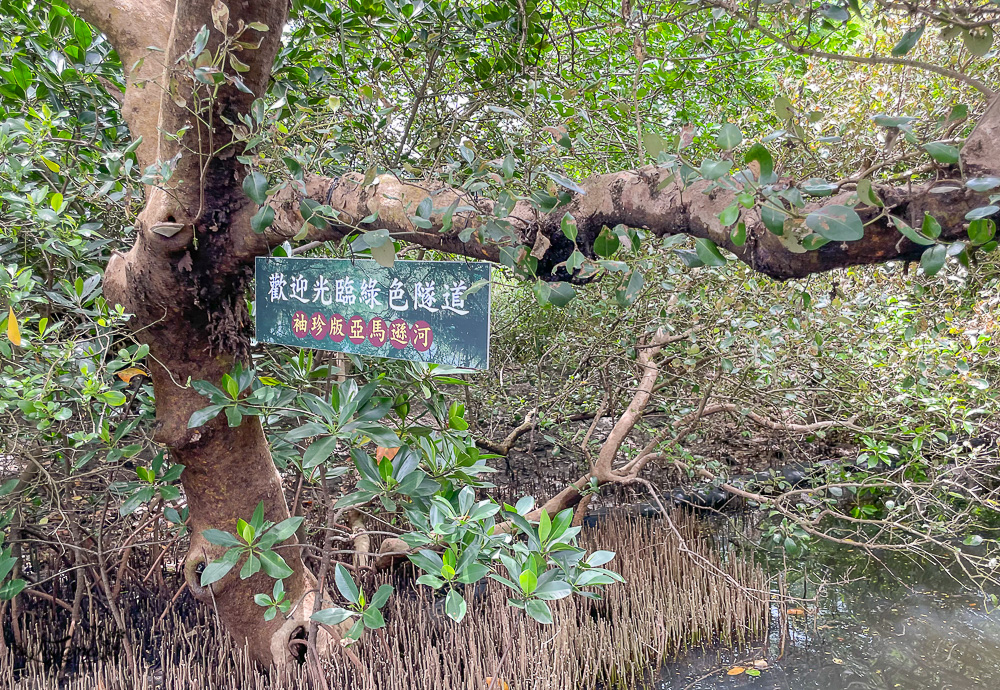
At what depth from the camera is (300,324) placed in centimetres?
125

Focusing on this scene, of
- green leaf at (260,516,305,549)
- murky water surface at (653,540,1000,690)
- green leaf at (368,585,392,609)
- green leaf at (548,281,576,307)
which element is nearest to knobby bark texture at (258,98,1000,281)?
green leaf at (548,281,576,307)

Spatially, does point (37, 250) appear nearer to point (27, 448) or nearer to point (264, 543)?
point (27, 448)

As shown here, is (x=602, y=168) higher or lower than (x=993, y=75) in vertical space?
lower

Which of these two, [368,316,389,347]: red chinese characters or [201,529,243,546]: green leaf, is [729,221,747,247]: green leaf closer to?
[368,316,389,347]: red chinese characters

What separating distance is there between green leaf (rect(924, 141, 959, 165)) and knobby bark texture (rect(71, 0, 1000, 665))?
69 mm

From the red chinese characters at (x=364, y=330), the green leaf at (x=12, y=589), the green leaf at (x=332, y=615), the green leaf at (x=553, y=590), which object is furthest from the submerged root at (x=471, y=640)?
the red chinese characters at (x=364, y=330)

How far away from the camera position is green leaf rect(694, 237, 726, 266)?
33.9 inches

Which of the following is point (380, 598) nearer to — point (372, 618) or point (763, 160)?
point (372, 618)

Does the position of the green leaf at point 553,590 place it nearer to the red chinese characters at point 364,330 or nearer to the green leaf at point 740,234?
the red chinese characters at point 364,330

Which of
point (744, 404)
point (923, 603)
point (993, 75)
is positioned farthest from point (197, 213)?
point (923, 603)

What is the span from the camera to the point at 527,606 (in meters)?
1.08

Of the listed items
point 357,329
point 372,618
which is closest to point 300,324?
point 357,329

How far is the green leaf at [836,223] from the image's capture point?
70 centimetres

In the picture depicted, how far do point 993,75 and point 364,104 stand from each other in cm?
195
